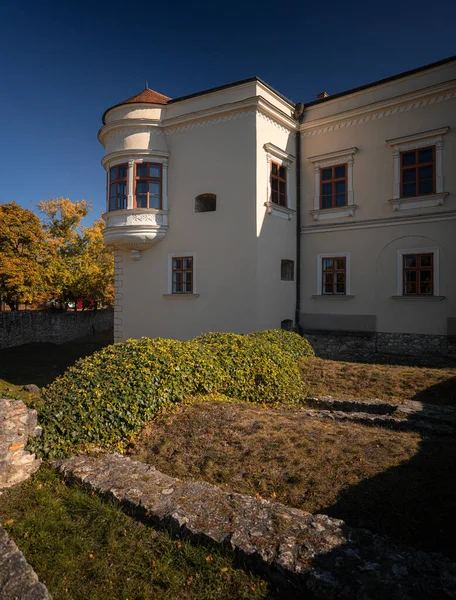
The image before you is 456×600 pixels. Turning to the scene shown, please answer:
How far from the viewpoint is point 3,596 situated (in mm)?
3229

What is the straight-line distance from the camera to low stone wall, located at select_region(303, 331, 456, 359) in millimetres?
13906

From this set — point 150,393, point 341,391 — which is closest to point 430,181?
point 341,391

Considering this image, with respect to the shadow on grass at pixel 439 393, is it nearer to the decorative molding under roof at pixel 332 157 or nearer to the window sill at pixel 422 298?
the window sill at pixel 422 298

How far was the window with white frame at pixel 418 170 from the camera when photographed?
1395cm

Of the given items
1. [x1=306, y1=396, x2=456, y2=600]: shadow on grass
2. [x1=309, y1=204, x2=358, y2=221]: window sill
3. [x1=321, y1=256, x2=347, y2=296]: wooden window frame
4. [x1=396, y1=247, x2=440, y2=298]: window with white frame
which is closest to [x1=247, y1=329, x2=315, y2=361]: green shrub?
[x1=321, y1=256, x2=347, y2=296]: wooden window frame

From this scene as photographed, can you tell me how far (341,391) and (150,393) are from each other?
521 cm

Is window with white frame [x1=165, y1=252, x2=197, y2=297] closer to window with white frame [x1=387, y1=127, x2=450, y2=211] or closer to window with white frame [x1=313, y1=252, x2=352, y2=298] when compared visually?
window with white frame [x1=313, y1=252, x2=352, y2=298]

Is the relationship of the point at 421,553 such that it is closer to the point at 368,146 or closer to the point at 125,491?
the point at 125,491

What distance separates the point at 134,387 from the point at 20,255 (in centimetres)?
1935

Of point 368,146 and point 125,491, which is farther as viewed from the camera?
point 368,146

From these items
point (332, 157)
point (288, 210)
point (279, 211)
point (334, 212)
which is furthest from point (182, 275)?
point (332, 157)

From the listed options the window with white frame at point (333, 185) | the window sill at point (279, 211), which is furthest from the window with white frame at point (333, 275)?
the window sill at point (279, 211)

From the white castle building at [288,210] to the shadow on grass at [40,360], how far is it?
12.8 feet

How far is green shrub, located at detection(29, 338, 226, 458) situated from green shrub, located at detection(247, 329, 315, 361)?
4.32 metres
